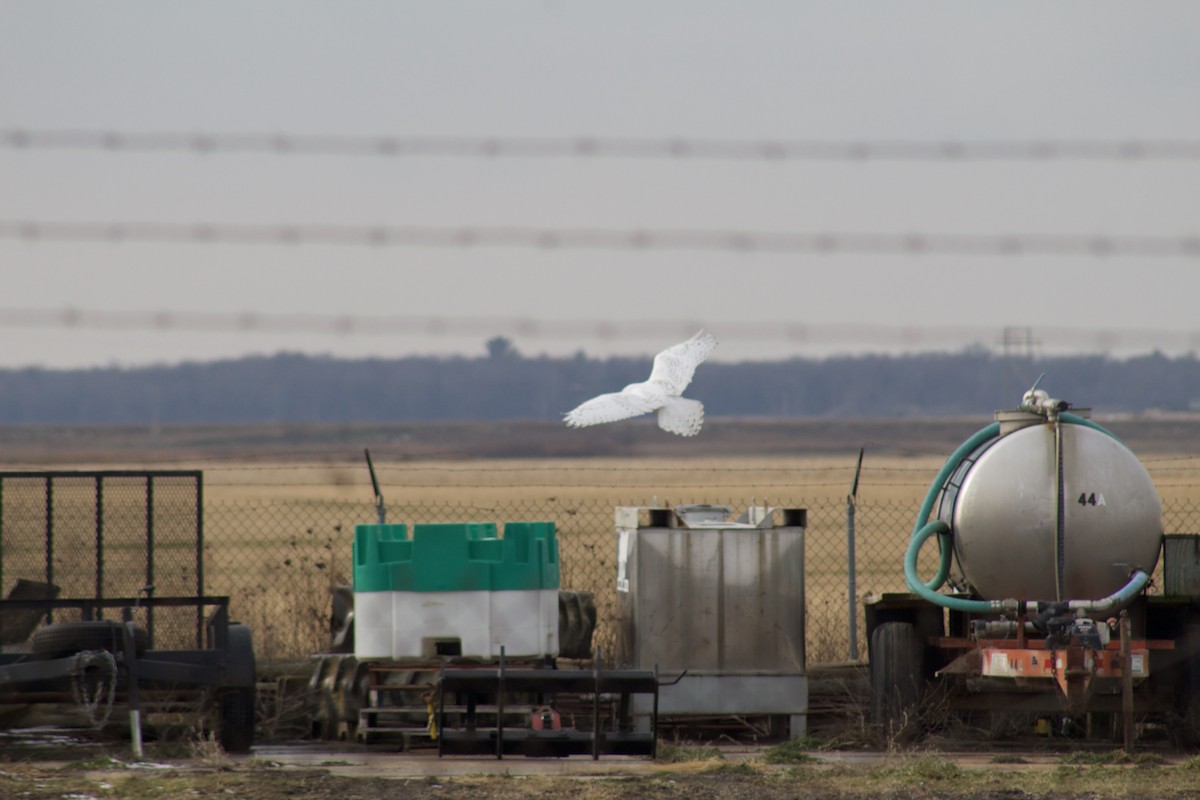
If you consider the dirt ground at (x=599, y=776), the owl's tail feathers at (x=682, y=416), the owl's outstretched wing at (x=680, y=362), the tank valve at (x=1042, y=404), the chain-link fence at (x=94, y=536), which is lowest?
the dirt ground at (x=599, y=776)

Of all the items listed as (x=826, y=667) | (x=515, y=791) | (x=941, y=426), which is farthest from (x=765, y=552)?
(x=941, y=426)

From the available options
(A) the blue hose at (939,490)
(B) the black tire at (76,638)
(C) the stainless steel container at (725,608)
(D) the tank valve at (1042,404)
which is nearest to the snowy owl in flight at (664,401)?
(C) the stainless steel container at (725,608)

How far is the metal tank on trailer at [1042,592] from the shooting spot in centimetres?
1231

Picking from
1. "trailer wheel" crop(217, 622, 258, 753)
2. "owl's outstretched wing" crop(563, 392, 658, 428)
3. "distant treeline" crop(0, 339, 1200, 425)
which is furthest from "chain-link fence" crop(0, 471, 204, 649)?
"distant treeline" crop(0, 339, 1200, 425)

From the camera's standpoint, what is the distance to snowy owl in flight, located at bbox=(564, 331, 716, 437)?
16.6 meters

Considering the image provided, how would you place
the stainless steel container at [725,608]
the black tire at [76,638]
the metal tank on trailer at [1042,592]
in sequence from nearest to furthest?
the black tire at [76,638]
the metal tank on trailer at [1042,592]
the stainless steel container at [725,608]

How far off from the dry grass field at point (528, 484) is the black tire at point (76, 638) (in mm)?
3061

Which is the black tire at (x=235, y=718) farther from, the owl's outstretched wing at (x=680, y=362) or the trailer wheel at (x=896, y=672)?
the owl's outstretched wing at (x=680, y=362)

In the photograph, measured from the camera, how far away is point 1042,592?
500 inches

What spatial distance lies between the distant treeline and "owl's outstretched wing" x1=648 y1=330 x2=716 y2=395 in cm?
6663

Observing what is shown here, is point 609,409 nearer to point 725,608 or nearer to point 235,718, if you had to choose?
point 725,608

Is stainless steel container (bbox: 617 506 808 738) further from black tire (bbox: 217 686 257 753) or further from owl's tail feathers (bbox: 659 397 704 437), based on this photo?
owl's tail feathers (bbox: 659 397 704 437)

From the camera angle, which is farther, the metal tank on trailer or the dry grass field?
the dry grass field

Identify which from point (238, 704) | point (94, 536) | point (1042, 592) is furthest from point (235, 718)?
point (1042, 592)
